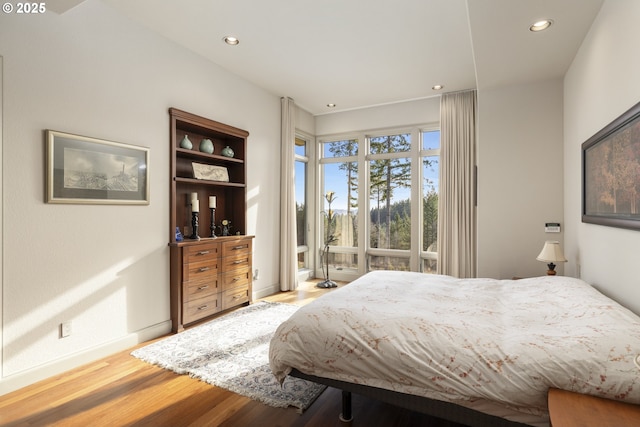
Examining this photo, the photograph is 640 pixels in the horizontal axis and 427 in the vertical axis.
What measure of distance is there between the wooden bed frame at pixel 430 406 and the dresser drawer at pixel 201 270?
1.95 m

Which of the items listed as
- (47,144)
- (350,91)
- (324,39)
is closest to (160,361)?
(47,144)

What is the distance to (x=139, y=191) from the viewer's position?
119 inches

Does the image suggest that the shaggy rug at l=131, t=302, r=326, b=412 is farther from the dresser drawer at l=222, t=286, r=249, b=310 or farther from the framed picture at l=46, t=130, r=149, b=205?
the framed picture at l=46, t=130, r=149, b=205

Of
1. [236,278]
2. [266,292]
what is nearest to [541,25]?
[236,278]

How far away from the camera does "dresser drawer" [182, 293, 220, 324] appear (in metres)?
3.32

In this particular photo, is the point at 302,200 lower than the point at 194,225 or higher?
higher

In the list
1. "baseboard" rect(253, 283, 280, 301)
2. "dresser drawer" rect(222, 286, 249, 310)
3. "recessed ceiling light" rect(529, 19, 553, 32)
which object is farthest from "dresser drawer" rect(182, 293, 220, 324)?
"recessed ceiling light" rect(529, 19, 553, 32)

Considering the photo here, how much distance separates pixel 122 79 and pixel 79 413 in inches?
101

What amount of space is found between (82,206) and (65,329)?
94 cm

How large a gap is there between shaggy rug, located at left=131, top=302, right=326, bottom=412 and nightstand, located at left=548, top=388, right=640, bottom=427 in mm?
1363

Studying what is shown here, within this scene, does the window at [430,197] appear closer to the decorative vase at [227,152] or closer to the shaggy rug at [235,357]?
the shaggy rug at [235,357]

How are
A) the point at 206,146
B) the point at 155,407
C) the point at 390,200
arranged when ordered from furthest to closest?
the point at 390,200, the point at 206,146, the point at 155,407

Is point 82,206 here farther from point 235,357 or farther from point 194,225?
point 235,357

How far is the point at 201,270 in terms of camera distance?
3477 millimetres
